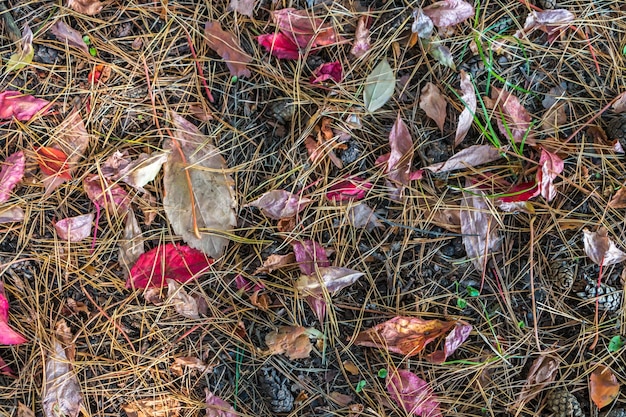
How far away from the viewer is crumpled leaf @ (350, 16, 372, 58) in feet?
5.21

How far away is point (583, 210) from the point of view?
5.17 feet

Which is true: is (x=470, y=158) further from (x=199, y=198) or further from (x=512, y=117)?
(x=199, y=198)

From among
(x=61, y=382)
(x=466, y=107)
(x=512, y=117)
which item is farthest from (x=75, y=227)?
(x=512, y=117)

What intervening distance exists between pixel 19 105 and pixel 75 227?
0.42 meters

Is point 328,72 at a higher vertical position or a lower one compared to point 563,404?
higher

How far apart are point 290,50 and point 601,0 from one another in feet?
3.22

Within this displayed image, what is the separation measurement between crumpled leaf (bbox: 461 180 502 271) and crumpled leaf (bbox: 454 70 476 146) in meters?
0.18

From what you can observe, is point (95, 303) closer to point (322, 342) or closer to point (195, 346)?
point (195, 346)

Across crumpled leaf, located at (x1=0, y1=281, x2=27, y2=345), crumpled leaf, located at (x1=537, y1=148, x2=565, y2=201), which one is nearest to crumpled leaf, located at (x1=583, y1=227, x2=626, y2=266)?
crumpled leaf, located at (x1=537, y1=148, x2=565, y2=201)

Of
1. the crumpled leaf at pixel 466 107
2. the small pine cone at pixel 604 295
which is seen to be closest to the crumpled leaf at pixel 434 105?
the crumpled leaf at pixel 466 107

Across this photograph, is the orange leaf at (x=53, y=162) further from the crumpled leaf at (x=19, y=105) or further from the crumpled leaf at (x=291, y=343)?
the crumpled leaf at (x=291, y=343)

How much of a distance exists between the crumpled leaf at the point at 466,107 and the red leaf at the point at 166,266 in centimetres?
87

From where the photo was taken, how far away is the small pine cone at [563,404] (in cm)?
153

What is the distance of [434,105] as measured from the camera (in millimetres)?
1584
